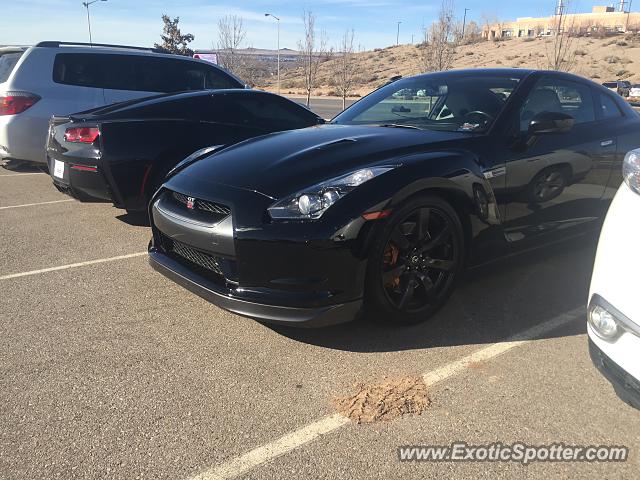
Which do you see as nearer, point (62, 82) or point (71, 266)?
point (71, 266)

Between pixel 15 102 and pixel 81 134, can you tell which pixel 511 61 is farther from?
pixel 81 134

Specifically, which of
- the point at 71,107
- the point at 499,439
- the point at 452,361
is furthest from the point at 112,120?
the point at 499,439

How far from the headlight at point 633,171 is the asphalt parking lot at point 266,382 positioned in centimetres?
109

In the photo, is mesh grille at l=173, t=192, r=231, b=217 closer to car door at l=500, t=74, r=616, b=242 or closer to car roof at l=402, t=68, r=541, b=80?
car door at l=500, t=74, r=616, b=242

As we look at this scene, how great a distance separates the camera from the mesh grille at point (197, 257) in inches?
122

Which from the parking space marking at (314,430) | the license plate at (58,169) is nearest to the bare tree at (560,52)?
the license plate at (58,169)

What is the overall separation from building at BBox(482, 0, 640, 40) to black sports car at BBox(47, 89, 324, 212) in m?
78.9

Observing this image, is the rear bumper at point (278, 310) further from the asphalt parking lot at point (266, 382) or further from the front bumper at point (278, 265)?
the asphalt parking lot at point (266, 382)

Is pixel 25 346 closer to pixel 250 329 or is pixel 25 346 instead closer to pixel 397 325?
pixel 250 329

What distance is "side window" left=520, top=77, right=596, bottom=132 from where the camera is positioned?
156 inches

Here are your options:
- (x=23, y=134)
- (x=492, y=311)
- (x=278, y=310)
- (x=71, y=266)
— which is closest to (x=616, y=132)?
(x=492, y=311)

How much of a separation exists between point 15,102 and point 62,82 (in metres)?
0.65

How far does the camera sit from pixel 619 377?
2.17 meters

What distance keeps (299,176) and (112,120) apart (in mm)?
2843
